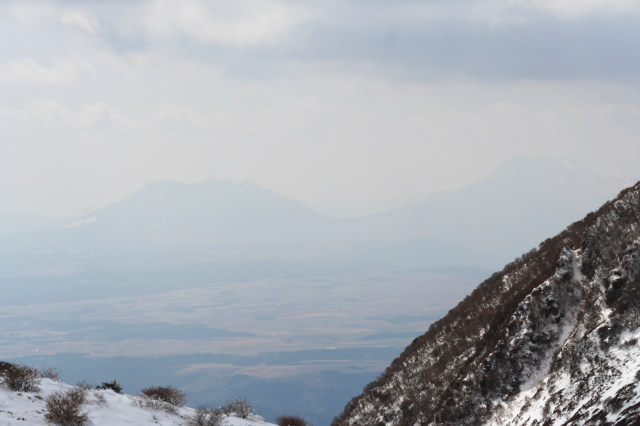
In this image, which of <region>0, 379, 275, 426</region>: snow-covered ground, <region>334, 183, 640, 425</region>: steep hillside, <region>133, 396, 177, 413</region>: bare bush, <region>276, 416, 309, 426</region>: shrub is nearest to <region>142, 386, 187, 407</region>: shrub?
<region>0, 379, 275, 426</region>: snow-covered ground

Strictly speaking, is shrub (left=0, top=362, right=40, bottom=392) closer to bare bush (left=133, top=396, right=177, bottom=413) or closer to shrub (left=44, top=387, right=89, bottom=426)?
shrub (left=44, top=387, right=89, bottom=426)

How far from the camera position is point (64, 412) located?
21891 mm

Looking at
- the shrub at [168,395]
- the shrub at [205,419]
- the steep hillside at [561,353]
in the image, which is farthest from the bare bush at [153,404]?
the steep hillside at [561,353]

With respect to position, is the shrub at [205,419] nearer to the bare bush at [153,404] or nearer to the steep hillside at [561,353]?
the bare bush at [153,404]

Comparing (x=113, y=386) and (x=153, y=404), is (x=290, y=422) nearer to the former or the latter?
(x=113, y=386)

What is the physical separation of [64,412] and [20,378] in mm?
3925

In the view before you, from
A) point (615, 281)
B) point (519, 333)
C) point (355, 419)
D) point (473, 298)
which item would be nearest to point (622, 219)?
point (615, 281)

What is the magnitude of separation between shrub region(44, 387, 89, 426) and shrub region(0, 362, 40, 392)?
1453 millimetres

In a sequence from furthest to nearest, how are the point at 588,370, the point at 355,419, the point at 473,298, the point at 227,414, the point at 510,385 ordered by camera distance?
the point at 473,298, the point at 355,419, the point at 227,414, the point at 510,385, the point at 588,370

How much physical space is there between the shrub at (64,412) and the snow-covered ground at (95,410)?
305 millimetres

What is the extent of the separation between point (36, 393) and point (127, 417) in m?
4.36

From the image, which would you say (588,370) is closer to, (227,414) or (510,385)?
(510,385)

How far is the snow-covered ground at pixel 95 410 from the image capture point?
21406 millimetres

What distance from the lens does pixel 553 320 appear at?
2745 cm
